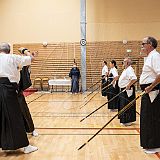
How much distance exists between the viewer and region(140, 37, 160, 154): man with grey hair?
204 inches

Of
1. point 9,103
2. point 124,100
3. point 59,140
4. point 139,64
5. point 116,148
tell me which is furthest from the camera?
point 139,64

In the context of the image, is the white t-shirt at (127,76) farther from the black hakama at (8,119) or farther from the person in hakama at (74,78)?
the person in hakama at (74,78)

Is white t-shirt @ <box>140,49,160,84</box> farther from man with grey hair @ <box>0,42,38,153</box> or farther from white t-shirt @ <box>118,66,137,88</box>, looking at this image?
white t-shirt @ <box>118,66,137,88</box>

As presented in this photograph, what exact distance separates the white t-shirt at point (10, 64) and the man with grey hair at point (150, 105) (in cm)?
195

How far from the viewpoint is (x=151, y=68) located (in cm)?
511

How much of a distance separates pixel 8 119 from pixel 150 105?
235 centimetres

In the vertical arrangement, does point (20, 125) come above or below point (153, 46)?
below

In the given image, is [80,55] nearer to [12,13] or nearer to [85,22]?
[85,22]

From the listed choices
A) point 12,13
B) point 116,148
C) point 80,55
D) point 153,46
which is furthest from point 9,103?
point 12,13

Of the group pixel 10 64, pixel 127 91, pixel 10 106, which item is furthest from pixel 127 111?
pixel 10 64

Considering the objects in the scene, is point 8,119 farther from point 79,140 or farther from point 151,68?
point 151,68

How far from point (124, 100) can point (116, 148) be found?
2300 mm

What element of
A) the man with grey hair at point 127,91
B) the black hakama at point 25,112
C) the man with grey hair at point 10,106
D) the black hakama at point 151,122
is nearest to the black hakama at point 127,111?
the man with grey hair at point 127,91

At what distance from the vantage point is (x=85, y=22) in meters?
17.9
